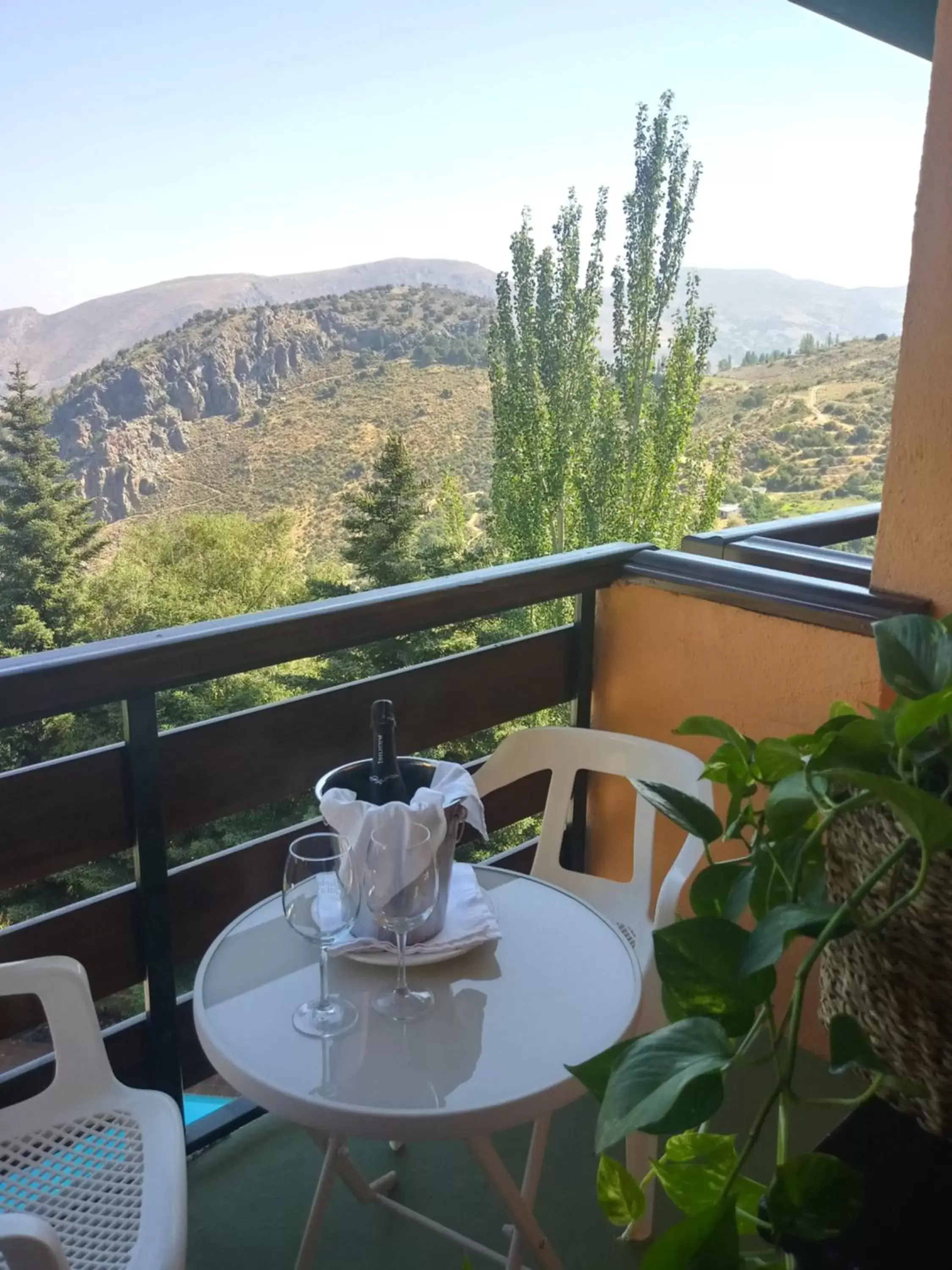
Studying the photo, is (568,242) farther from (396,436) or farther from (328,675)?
(328,675)

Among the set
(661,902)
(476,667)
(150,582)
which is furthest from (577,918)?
(150,582)

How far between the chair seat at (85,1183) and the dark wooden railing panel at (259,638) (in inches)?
21.1

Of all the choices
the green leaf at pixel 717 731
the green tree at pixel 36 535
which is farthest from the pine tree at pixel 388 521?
the green leaf at pixel 717 731

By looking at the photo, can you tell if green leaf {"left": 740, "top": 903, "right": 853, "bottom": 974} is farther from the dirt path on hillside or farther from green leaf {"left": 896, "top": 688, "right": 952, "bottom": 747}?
the dirt path on hillside

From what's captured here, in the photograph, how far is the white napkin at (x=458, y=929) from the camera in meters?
1.23

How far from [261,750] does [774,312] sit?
22.5 meters

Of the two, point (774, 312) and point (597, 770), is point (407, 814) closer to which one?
point (597, 770)

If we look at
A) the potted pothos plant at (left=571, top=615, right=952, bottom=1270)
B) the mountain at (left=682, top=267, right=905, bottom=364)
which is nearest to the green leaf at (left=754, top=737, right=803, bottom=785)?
the potted pothos plant at (left=571, top=615, right=952, bottom=1270)

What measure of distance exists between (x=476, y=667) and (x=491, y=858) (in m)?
0.48

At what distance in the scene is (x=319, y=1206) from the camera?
1.36 metres

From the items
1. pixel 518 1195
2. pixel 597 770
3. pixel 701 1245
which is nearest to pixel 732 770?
pixel 701 1245

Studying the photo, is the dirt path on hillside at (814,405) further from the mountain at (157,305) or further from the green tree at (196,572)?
the green tree at (196,572)

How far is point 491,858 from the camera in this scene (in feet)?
7.40

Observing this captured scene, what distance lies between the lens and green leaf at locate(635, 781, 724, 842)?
53 centimetres
